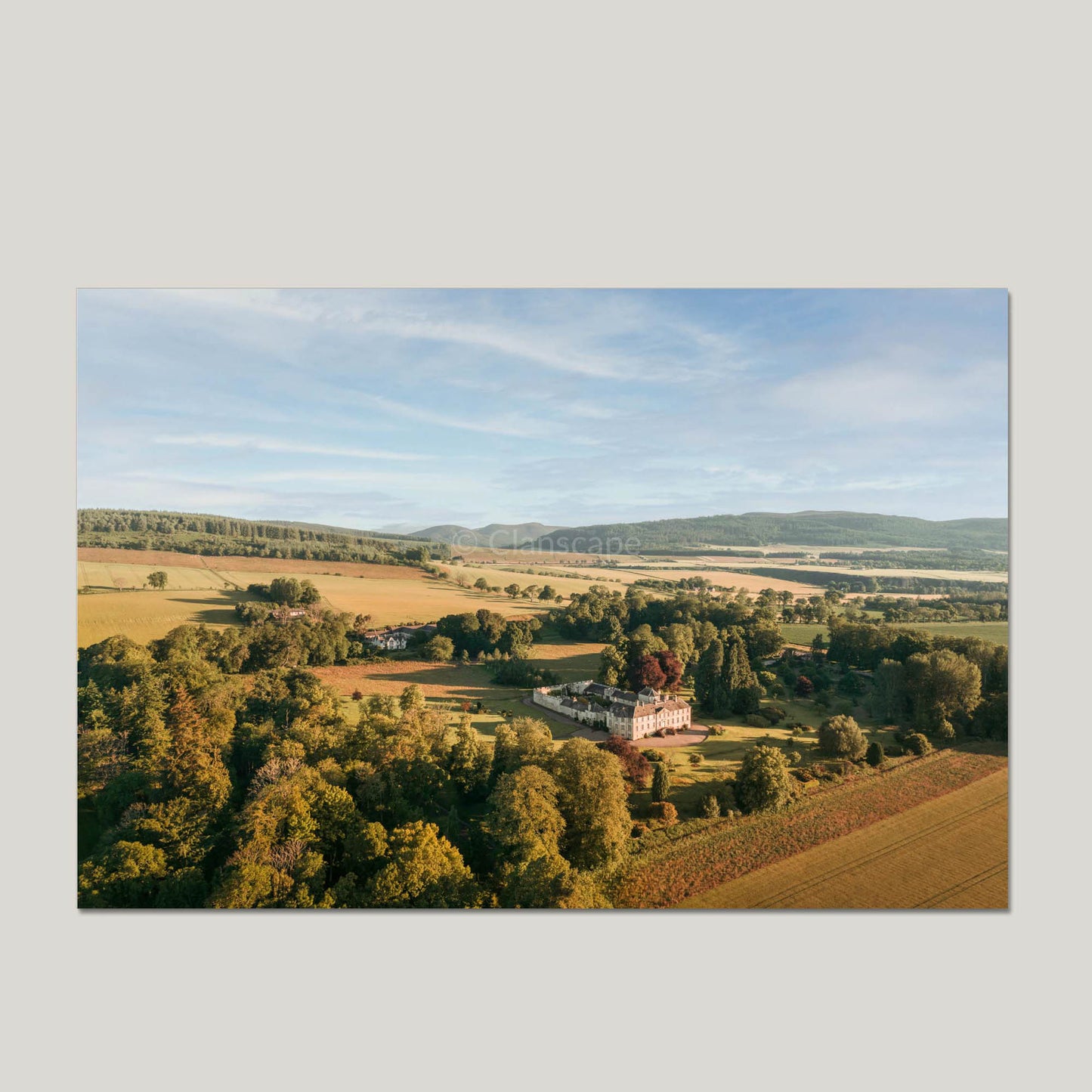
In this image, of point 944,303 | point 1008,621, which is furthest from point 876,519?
point 944,303

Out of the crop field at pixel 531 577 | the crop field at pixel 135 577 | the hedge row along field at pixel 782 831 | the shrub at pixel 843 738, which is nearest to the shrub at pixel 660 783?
the hedge row along field at pixel 782 831

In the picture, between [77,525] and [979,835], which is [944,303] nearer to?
[979,835]

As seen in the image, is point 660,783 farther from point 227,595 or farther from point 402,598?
point 227,595

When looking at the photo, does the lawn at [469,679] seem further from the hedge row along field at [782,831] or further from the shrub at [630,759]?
the hedge row along field at [782,831]

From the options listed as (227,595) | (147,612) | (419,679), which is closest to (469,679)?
(419,679)

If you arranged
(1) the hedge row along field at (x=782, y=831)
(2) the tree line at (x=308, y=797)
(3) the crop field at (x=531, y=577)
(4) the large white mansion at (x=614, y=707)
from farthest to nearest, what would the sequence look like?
1. (3) the crop field at (x=531, y=577)
2. (4) the large white mansion at (x=614, y=707)
3. (1) the hedge row along field at (x=782, y=831)
4. (2) the tree line at (x=308, y=797)

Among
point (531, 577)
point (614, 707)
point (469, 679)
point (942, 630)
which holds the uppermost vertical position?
point (531, 577)

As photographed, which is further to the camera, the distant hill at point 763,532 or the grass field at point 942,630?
the distant hill at point 763,532
